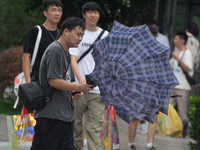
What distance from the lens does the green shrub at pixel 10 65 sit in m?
7.56

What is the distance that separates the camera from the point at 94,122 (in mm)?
4711

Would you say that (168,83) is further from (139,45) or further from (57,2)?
(57,2)

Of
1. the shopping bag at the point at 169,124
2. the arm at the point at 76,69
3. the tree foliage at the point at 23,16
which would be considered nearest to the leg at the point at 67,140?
the arm at the point at 76,69

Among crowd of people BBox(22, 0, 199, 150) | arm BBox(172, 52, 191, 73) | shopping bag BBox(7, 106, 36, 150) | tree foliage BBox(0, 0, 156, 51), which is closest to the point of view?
crowd of people BBox(22, 0, 199, 150)

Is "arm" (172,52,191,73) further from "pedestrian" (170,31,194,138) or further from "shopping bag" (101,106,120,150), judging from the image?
"shopping bag" (101,106,120,150)

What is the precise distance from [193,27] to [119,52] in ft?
15.7

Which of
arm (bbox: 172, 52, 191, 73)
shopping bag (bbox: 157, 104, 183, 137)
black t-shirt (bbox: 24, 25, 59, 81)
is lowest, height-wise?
shopping bag (bbox: 157, 104, 183, 137)

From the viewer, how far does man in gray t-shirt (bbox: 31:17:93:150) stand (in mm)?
3252

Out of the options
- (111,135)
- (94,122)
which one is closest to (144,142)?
(111,135)

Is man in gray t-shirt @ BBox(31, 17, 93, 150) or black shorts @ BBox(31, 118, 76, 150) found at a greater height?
man in gray t-shirt @ BBox(31, 17, 93, 150)

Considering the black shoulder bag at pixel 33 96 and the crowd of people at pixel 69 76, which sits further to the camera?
the crowd of people at pixel 69 76

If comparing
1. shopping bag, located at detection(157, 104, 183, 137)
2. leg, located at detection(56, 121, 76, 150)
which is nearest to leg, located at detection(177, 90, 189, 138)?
shopping bag, located at detection(157, 104, 183, 137)

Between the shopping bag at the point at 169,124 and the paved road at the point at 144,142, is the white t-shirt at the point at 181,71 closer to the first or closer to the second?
the shopping bag at the point at 169,124

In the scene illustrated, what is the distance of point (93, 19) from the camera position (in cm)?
471
